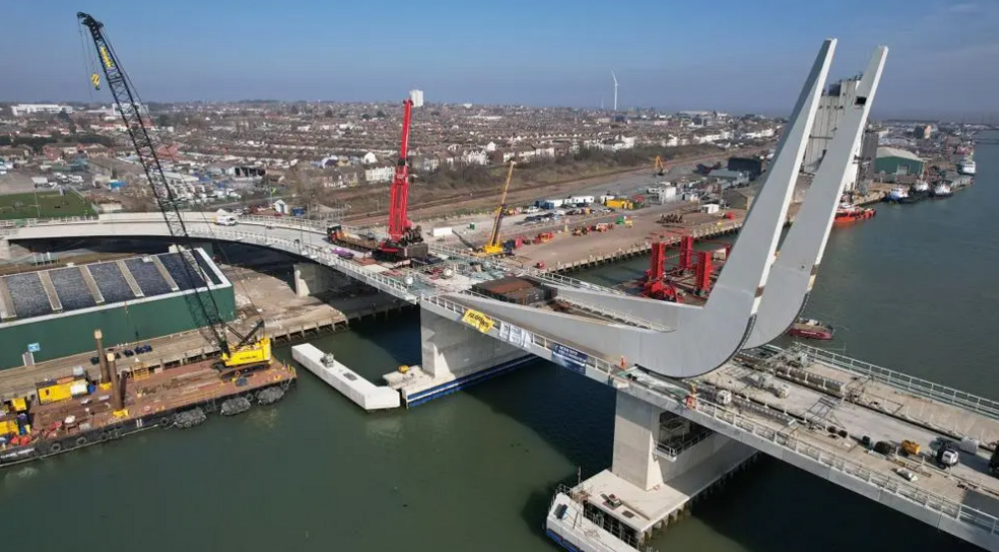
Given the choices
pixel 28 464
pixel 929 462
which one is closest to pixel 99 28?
pixel 28 464

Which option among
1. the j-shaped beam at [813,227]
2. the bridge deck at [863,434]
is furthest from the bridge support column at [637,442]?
the j-shaped beam at [813,227]

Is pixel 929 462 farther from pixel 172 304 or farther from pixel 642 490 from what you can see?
pixel 172 304

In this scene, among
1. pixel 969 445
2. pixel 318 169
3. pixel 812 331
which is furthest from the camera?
pixel 318 169

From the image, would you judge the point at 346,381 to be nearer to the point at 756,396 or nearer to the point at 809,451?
the point at 756,396

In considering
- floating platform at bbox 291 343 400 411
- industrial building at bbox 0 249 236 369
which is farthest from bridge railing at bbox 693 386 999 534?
industrial building at bbox 0 249 236 369

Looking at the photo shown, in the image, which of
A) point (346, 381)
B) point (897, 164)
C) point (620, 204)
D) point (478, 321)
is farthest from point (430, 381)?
point (897, 164)

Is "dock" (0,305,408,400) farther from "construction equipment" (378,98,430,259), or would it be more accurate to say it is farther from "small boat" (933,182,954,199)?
"small boat" (933,182,954,199)
